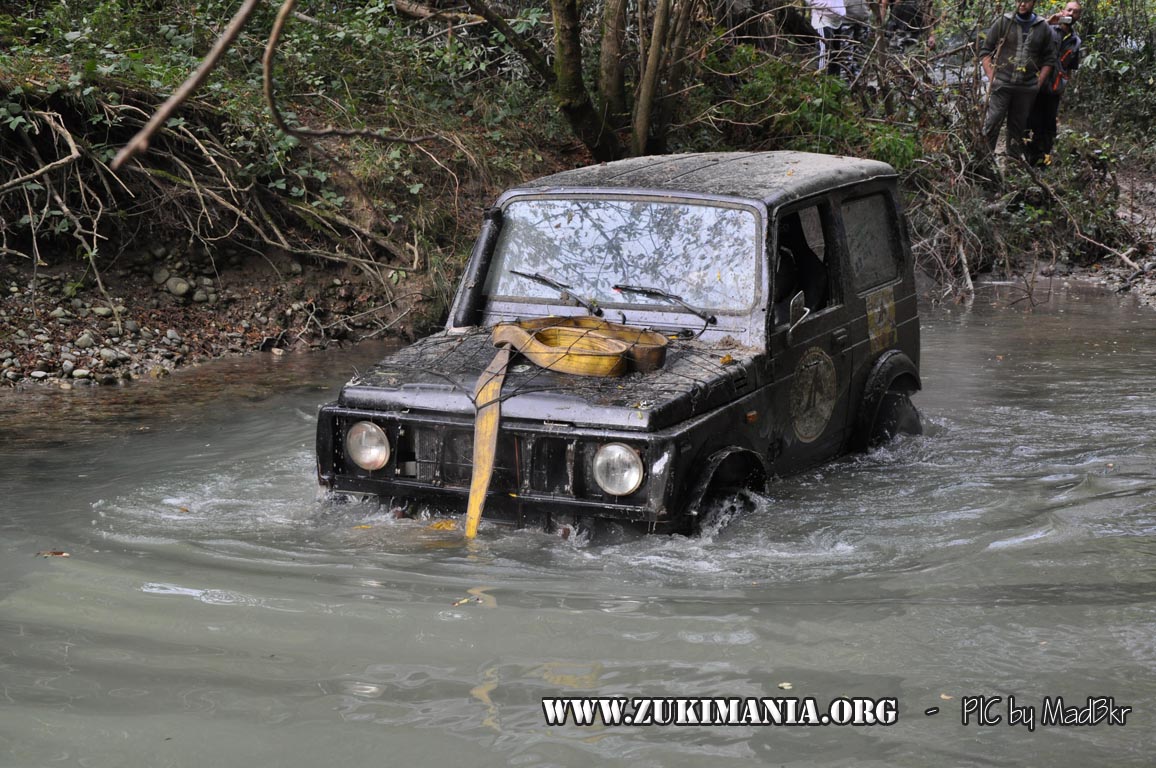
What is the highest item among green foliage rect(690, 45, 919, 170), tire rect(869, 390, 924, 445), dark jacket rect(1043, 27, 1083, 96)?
dark jacket rect(1043, 27, 1083, 96)

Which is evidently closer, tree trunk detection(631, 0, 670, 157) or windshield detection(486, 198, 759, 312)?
windshield detection(486, 198, 759, 312)

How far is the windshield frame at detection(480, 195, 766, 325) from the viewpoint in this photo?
5.52 meters

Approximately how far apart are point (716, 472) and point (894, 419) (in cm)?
205

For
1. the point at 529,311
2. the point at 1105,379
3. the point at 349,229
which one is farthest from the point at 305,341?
the point at 1105,379

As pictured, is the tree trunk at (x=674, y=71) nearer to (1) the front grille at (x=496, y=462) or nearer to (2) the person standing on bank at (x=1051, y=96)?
(2) the person standing on bank at (x=1051, y=96)

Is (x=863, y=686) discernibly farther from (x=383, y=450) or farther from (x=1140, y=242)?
(x=1140, y=242)

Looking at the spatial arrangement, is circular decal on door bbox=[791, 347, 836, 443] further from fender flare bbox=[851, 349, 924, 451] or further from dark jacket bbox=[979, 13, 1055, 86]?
dark jacket bbox=[979, 13, 1055, 86]

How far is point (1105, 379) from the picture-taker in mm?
8734

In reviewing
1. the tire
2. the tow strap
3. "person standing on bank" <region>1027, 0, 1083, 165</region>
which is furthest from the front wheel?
"person standing on bank" <region>1027, 0, 1083, 165</region>

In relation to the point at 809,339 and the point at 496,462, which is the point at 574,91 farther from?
the point at 496,462

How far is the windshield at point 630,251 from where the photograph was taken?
5586mm

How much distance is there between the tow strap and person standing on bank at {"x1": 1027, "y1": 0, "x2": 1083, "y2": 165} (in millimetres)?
9502

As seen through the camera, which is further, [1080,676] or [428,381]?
[428,381]

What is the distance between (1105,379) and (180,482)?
6.28 m
